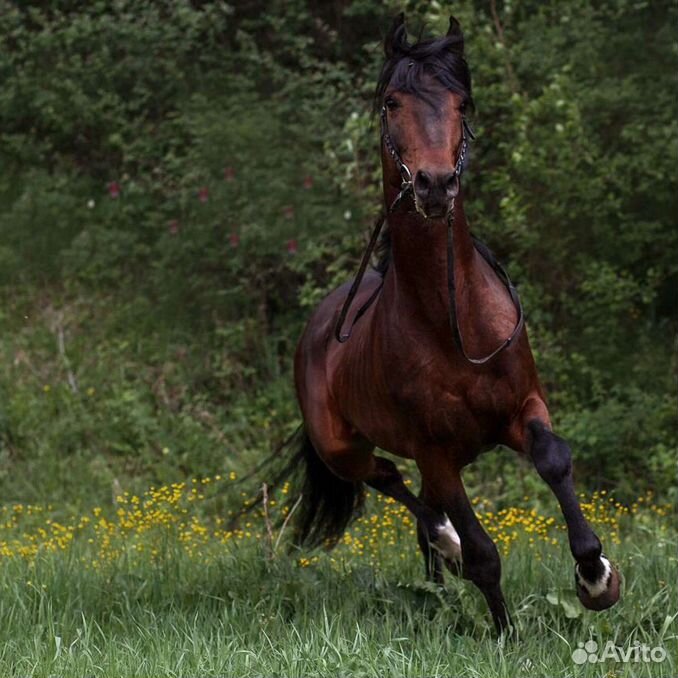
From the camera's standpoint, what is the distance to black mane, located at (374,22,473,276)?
5188mm

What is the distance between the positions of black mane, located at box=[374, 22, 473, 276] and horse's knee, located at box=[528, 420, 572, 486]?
1.30 meters

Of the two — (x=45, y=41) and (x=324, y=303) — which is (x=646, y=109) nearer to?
(x=324, y=303)

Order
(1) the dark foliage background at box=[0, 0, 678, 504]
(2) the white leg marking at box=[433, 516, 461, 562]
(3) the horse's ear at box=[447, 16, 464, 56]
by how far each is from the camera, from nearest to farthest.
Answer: (3) the horse's ear at box=[447, 16, 464, 56] → (2) the white leg marking at box=[433, 516, 461, 562] → (1) the dark foliage background at box=[0, 0, 678, 504]

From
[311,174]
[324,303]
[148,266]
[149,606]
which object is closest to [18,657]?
[149,606]

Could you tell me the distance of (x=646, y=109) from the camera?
1092 centimetres

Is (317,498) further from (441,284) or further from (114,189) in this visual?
(114,189)

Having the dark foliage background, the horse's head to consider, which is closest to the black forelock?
the horse's head

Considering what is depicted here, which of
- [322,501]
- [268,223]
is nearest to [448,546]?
[322,501]

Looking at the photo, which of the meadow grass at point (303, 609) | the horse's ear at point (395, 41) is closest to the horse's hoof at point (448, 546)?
the meadow grass at point (303, 609)

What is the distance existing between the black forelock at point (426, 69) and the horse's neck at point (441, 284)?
0.49 meters

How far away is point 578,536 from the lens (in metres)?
5.10

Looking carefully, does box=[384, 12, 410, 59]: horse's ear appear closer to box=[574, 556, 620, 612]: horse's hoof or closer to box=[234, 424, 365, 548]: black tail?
box=[574, 556, 620, 612]: horse's hoof

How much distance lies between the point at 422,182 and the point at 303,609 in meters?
2.20

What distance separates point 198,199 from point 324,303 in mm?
5064
